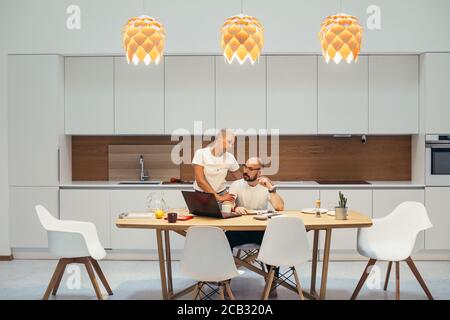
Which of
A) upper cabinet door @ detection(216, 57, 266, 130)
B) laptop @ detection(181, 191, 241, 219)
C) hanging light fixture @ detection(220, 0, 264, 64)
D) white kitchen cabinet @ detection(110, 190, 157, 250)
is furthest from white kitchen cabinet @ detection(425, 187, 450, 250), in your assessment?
hanging light fixture @ detection(220, 0, 264, 64)

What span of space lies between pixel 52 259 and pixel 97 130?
1.60 meters

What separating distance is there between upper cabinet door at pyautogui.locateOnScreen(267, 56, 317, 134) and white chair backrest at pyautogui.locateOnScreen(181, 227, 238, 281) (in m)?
2.88

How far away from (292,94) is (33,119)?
3.04 m

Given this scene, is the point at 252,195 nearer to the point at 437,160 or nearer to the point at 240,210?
the point at 240,210

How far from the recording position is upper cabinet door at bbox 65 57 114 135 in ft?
21.9

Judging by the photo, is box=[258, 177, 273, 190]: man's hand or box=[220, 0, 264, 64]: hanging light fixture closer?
box=[220, 0, 264, 64]: hanging light fixture

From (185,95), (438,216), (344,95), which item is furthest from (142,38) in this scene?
(438,216)

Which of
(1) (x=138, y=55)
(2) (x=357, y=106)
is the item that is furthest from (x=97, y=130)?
(2) (x=357, y=106)

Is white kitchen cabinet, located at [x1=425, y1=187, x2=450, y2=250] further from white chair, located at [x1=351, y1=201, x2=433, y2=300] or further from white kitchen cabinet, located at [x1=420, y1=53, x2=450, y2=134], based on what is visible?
white chair, located at [x1=351, y1=201, x2=433, y2=300]

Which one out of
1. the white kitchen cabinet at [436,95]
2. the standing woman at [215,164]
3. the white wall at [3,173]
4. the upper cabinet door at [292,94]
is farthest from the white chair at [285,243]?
the white wall at [3,173]

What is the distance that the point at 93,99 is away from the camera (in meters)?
6.69

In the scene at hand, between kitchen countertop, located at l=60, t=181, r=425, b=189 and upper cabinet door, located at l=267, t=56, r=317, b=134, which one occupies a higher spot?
upper cabinet door, located at l=267, t=56, r=317, b=134

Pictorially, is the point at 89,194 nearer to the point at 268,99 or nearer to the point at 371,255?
the point at 268,99

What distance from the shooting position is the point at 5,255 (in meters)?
6.54
